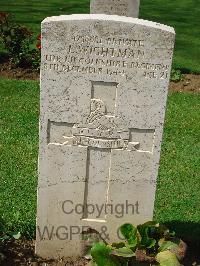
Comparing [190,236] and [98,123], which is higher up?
[98,123]

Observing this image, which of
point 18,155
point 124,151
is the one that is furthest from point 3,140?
point 124,151

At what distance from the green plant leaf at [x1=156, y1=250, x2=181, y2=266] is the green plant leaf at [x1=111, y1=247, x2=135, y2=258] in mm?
204

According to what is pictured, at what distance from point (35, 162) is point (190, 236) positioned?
2.22 meters

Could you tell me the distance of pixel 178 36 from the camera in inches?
537

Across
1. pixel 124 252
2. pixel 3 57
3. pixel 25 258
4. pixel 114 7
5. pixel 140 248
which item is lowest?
pixel 25 258

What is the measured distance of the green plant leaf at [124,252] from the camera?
365 centimetres

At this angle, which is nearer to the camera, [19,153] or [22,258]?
[22,258]

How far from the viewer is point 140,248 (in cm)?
398

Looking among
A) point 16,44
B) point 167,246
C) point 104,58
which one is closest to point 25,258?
point 167,246

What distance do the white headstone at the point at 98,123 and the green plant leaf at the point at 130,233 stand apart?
0.21 metres

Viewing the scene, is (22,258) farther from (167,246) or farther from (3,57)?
(3,57)

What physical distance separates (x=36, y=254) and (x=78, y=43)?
1.85 meters

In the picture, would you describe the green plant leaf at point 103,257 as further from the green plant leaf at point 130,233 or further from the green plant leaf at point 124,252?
the green plant leaf at point 130,233

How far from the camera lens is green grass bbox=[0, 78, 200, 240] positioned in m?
4.98
